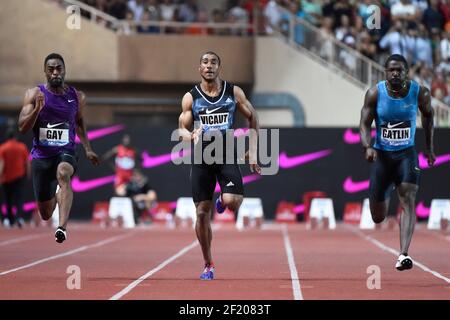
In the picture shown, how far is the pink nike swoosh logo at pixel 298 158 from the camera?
29.1m

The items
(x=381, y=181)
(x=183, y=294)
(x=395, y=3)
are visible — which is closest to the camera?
(x=183, y=294)

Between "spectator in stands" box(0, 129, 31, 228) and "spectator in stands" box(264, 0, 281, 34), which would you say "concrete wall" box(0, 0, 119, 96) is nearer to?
"spectator in stands" box(264, 0, 281, 34)

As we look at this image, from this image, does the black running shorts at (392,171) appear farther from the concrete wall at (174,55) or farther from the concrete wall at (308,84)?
the concrete wall at (174,55)

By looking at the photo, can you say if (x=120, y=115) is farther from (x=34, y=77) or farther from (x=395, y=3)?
(x=395, y=3)

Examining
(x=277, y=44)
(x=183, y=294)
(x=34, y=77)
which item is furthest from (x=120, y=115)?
(x=183, y=294)

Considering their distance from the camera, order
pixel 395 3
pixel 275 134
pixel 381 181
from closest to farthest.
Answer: pixel 381 181
pixel 275 134
pixel 395 3

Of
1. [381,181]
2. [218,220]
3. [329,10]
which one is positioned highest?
[329,10]

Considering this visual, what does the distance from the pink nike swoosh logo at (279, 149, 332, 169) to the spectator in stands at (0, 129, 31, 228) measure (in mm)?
6367

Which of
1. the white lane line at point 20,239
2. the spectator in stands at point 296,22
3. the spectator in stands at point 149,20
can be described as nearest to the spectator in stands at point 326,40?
the spectator in stands at point 296,22

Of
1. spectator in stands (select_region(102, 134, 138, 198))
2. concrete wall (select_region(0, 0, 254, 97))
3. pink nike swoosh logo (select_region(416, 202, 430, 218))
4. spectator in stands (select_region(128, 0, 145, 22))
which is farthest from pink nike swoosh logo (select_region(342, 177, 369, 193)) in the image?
spectator in stands (select_region(128, 0, 145, 22))

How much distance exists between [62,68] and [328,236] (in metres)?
10.5

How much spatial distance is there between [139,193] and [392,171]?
14.9 meters

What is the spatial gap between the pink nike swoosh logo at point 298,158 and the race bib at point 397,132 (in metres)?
15.5
